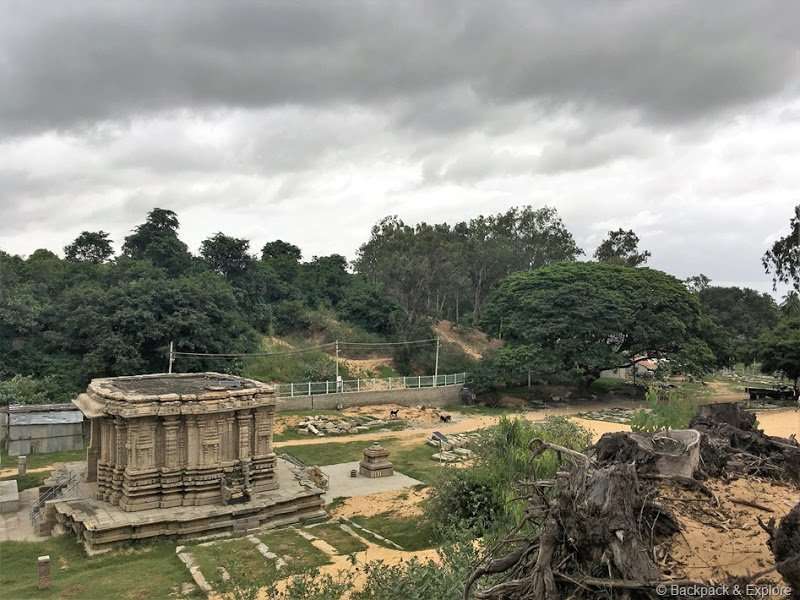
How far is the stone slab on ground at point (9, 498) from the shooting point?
1684 centimetres

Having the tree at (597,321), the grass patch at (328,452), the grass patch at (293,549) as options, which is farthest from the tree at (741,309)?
the grass patch at (293,549)

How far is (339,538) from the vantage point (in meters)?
14.8

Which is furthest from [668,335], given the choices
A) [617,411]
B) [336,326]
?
[336,326]

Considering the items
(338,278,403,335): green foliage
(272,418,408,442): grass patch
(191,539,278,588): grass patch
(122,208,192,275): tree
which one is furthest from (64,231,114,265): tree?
(191,539,278,588): grass patch

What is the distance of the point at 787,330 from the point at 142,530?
3563cm

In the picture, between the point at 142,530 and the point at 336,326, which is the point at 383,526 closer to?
the point at 142,530

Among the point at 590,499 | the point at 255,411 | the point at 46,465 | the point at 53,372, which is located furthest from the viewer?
the point at 53,372

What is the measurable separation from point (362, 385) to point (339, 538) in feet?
65.2

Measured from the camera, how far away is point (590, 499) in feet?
15.1

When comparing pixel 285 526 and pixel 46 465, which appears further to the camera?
pixel 46 465

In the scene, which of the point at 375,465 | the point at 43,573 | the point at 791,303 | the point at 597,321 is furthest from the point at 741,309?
the point at 43,573

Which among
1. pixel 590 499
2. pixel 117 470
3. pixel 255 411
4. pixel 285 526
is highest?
pixel 590 499

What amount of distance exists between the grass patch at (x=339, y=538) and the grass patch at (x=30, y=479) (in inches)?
398

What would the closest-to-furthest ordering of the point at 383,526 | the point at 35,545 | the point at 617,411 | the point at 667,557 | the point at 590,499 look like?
the point at 590,499 < the point at 667,557 < the point at 35,545 < the point at 383,526 < the point at 617,411
